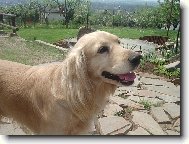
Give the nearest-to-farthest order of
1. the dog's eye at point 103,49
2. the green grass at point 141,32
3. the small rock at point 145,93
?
1. the dog's eye at point 103,49
2. the green grass at point 141,32
3. the small rock at point 145,93

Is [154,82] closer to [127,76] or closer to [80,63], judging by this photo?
[127,76]

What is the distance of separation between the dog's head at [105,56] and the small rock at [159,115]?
59 cm

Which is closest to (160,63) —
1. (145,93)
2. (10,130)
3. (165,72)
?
(165,72)

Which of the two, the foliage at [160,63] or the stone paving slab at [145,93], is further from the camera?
the stone paving slab at [145,93]

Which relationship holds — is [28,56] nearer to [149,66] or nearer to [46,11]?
[46,11]

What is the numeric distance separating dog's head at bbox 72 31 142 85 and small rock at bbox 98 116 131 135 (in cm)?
53

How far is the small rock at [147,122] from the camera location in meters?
2.39

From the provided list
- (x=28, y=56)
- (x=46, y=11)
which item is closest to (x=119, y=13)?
(x=46, y=11)

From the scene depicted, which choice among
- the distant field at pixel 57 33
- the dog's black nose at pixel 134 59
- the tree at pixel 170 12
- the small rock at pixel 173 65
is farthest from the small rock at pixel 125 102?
the dog's black nose at pixel 134 59

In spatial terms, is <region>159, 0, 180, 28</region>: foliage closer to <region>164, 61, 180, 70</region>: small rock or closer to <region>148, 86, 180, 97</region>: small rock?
<region>164, 61, 180, 70</region>: small rock

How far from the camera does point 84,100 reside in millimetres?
1987

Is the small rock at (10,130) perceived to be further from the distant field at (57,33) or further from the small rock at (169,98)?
the small rock at (169,98)

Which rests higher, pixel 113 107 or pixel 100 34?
pixel 100 34

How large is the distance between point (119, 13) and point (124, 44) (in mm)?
211
